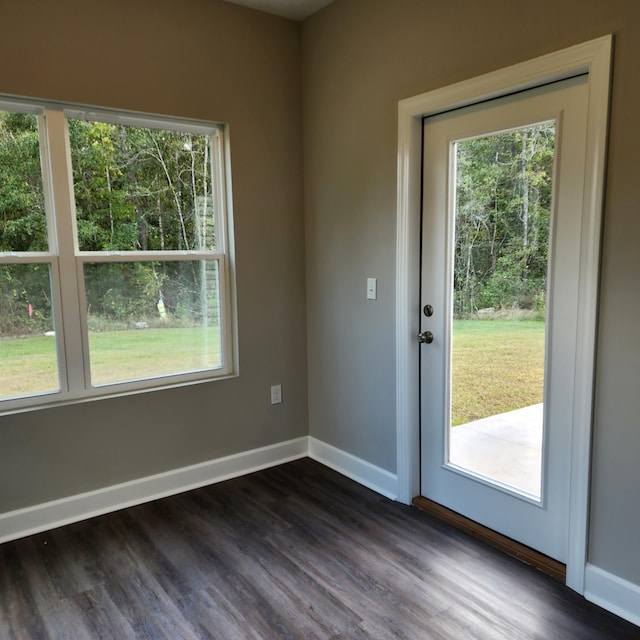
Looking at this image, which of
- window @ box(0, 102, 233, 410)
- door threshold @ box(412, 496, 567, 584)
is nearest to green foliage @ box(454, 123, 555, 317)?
door threshold @ box(412, 496, 567, 584)

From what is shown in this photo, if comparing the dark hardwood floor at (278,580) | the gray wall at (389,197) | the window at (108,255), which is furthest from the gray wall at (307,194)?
the dark hardwood floor at (278,580)

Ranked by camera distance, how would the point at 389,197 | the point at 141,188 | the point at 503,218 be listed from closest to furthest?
the point at 503,218
the point at 389,197
the point at 141,188

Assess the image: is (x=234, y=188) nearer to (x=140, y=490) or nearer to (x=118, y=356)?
(x=118, y=356)

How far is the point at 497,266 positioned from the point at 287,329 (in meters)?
1.44

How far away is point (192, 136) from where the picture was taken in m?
2.97

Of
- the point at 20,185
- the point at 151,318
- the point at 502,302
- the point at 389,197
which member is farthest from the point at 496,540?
the point at 20,185

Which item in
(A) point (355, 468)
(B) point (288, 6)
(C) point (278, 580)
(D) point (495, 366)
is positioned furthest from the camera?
(A) point (355, 468)

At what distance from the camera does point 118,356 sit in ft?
9.32

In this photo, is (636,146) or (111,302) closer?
(636,146)

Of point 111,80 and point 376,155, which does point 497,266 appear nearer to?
point 376,155

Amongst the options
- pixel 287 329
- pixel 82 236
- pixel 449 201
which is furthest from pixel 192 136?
pixel 449 201

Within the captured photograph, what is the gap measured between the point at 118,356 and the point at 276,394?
995mm

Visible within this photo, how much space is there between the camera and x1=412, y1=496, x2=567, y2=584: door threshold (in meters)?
2.18

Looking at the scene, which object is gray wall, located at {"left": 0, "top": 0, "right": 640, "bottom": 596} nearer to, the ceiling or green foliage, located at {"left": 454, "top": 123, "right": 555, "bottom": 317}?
the ceiling
